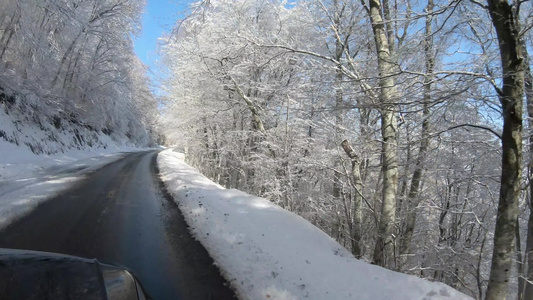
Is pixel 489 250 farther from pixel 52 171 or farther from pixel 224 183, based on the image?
pixel 52 171

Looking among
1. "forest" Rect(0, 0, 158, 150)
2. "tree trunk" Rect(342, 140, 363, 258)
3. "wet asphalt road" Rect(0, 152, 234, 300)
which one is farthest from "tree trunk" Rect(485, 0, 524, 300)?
"forest" Rect(0, 0, 158, 150)

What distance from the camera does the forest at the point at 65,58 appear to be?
42.5ft

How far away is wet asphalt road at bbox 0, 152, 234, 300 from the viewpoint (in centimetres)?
400

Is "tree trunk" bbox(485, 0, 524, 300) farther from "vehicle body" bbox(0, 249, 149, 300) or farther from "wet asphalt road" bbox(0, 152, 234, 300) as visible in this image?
"vehicle body" bbox(0, 249, 149, 300)

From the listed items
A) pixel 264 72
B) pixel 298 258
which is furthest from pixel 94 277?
pixel 264 72

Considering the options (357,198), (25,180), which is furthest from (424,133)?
(25,180)

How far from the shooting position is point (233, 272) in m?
4.45

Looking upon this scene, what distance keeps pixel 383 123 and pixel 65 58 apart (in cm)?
1944

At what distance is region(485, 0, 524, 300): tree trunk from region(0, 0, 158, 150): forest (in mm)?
15032

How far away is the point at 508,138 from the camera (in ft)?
12.3

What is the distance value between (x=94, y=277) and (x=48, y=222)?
460cm

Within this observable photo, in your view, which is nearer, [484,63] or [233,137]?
[484,63]

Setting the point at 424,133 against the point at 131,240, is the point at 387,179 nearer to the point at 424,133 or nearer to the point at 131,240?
the point at 424,133

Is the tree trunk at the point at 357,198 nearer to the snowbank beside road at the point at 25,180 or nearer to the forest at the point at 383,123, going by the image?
the forest at the point at 383,123
